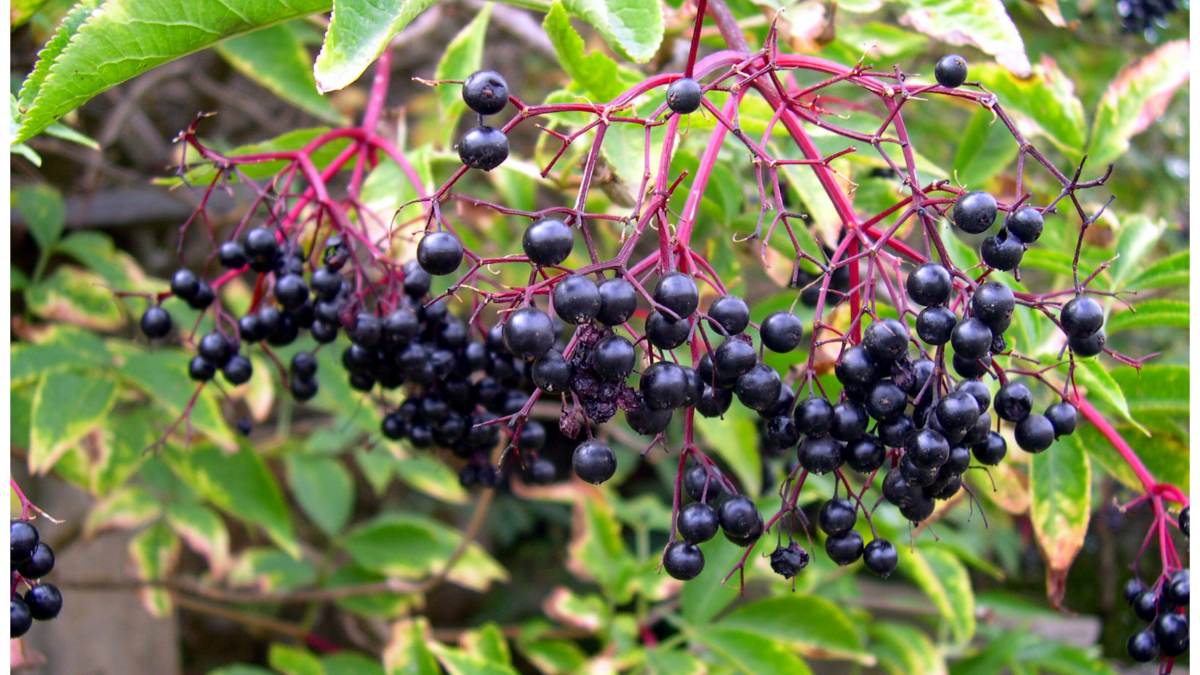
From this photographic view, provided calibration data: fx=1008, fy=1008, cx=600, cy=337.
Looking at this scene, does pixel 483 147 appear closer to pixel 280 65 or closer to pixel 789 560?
pixel 789 560

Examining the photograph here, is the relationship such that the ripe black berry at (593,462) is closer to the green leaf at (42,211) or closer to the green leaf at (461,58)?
the green leaf at (461,58)

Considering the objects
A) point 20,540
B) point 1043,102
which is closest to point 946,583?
point 1043,102

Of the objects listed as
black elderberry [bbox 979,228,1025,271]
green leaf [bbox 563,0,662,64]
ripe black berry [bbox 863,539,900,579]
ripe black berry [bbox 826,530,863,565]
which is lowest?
ripe black berry [bbox 863,539,900,579]

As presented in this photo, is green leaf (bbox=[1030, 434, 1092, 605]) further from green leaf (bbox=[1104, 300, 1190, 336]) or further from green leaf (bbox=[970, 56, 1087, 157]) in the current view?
green leaf (bbox=[970, 56, 1087, 157])

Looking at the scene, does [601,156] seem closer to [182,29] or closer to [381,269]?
[381,269]

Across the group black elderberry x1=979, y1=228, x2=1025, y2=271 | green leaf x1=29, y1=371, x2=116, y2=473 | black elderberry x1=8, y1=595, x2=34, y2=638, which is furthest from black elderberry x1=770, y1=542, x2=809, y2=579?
green leaf x1=29, y1=371, x2=116, y2=473

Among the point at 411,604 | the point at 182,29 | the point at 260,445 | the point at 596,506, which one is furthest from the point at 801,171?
the point at 260,445

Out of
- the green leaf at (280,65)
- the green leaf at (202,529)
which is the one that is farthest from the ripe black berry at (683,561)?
the green leaf at (202,529)
